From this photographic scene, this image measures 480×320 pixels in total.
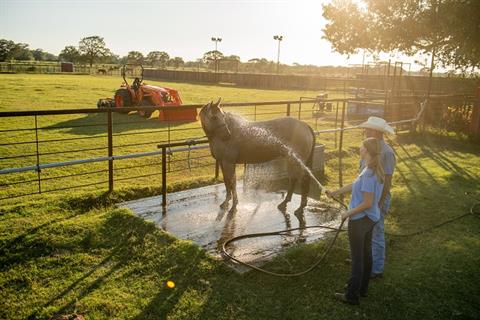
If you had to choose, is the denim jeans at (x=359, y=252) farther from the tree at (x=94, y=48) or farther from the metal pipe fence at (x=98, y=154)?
the tree at (x=94, y=48)

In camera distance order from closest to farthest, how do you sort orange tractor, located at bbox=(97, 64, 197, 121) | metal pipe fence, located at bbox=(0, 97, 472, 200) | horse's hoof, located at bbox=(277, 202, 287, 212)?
horse's hoof, located at bbox=(277, 202, 287, 212)
metal pipe fence, located at bbox=(0, 97, 472, 200)
orange tractor, located at bbox=(97, 64, 197, 121)

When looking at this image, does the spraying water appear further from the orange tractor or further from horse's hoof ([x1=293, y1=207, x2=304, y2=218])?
the orange tractor

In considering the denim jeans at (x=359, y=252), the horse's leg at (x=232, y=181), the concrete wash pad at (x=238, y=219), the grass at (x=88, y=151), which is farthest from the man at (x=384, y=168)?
the grass at (x=88, y=151)

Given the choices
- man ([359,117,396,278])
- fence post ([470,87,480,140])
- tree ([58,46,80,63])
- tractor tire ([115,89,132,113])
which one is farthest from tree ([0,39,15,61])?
man ([359,117,396,278])

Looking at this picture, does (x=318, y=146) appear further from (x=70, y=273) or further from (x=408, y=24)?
(x=408, y=24)

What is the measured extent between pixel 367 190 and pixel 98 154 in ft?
28.2

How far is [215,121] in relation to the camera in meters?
6.07

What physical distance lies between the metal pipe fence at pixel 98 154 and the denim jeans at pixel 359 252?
3.48m

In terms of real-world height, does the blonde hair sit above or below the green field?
above

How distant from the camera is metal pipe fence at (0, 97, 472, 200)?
7.05m

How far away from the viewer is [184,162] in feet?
34.7

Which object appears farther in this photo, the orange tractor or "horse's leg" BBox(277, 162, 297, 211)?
the orange tractor

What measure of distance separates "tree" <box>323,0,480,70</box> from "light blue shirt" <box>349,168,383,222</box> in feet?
40.1

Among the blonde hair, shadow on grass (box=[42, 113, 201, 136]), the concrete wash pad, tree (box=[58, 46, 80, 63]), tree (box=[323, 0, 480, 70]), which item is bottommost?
the concrete wash pad
